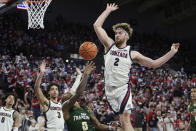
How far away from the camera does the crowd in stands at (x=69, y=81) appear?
10391mm

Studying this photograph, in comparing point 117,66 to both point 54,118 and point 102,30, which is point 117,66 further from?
point 54,118

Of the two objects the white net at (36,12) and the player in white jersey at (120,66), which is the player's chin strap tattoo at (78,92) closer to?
the player in white jersey at (120,66)

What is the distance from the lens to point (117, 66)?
3.73 m

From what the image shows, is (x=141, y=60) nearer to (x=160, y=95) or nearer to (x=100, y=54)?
(x=160, y=95)

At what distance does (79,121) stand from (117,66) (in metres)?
0.95

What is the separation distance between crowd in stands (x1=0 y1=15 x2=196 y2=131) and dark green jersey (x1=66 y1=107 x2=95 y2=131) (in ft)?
11.3

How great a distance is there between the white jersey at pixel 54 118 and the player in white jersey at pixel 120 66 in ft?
4.90

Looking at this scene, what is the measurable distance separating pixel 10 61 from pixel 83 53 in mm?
9566

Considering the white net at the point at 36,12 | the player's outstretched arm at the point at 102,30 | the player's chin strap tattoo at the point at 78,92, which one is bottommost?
the player's chin strap tattoo at the point at 78,92

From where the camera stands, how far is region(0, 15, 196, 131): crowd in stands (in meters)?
10.4

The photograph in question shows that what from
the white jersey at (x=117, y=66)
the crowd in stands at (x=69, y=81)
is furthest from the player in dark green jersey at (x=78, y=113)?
the crowd in stands at (x=69, y=81)

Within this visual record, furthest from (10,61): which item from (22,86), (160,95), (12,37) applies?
(160,95)

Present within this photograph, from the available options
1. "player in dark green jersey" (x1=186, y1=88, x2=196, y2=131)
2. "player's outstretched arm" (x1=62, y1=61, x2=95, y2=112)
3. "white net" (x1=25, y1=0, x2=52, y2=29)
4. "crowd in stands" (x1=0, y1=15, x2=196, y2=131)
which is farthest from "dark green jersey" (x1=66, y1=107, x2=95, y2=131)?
"white net" (x1=25, y1=0, x2=52, y2=29)

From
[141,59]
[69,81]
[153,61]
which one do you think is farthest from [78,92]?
[69,81]
